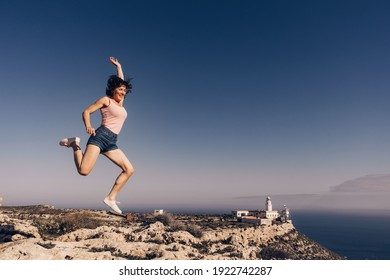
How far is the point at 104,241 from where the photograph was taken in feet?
37.7

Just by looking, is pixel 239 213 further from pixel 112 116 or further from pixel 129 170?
pixel 112 116

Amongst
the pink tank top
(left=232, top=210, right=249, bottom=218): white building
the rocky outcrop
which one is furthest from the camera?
(left=232, top=210, right=249, bottom=218): white building

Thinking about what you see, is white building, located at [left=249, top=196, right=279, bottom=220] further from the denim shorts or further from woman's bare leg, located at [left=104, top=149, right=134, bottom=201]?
the denim shorts

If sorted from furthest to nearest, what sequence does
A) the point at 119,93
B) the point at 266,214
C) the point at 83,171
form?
1. the point at 266,214
2. the point at 119,93
3. the point at 83,171

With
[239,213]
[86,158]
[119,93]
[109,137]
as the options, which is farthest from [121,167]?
[239,213]

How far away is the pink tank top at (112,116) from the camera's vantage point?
6184 millimetres

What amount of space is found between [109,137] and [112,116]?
50cm

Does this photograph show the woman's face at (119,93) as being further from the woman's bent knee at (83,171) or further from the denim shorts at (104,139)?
the woman's bent knee at (83,171)

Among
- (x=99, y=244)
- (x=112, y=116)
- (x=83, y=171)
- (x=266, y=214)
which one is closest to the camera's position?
(x=83, y=171)

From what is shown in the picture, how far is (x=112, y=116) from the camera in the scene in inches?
245

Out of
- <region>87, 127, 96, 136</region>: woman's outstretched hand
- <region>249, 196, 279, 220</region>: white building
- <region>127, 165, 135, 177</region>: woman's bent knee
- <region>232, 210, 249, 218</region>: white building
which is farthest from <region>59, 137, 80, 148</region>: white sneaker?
<region>232, 210, 249, 218</region>: white building

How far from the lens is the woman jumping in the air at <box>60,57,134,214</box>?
18.9 feet

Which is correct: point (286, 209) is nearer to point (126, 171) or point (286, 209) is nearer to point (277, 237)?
point (277, 237)
